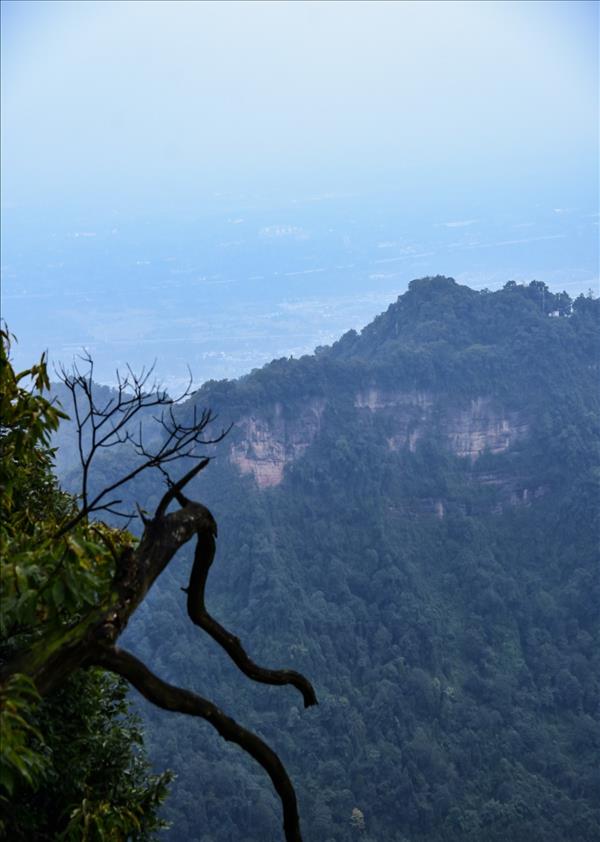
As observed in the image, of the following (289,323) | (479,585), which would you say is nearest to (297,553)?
(479,585)

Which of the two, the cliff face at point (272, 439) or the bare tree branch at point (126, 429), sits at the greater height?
the bare tree branch at point (126, 429)

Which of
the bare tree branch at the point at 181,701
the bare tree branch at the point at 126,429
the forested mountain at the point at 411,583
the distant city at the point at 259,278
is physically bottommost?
the forested mountain at the point at 411,583

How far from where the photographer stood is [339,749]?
35.0 m

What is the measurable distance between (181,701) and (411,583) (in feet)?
131

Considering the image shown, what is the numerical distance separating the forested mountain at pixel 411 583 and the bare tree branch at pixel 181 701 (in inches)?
1080

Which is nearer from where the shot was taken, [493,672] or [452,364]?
[493,672]

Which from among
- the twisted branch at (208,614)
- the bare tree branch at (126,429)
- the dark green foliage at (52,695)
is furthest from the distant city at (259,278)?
the twisted branch at (208,614)

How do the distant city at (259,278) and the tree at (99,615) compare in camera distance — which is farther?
the distant city at (259,278)

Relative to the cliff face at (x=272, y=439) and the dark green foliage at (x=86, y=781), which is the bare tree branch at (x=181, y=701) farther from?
the cliff face at (x=272, y=439)

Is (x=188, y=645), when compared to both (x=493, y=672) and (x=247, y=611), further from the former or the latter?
(x=493, y=672)

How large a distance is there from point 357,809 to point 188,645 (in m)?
10.3

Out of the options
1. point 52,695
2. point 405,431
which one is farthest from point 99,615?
point 405,431

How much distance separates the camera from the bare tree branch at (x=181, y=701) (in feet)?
12.6

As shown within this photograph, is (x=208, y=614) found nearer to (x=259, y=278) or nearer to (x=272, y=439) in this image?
(x=272, y=439)
